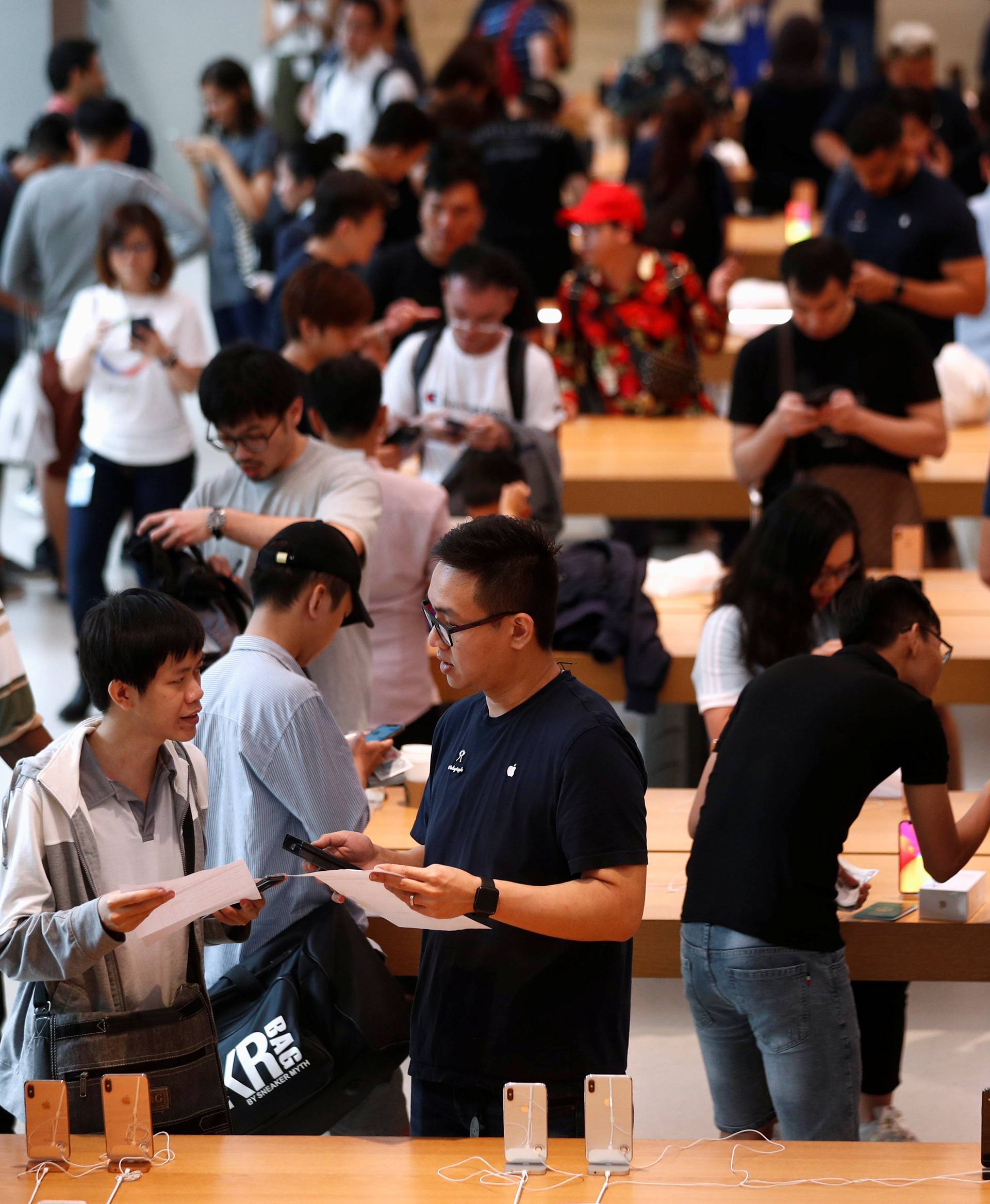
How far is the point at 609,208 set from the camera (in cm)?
601

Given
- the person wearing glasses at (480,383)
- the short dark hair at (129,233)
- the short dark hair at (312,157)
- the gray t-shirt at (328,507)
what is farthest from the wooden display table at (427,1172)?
the short dark hair at (312,157)

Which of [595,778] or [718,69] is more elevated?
[718,69]

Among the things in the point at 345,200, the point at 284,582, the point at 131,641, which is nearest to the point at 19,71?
the point at 345,200

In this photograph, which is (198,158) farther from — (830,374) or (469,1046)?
(469,1046)

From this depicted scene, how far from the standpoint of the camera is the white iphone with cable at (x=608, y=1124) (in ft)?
6.73

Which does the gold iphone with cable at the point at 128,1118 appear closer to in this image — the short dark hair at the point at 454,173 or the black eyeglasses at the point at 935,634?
the black eyeglasses at the point at 935,634

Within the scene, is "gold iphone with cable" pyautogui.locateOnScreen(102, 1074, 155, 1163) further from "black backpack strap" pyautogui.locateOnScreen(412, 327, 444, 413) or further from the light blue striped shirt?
"black backpack strap" pyautogui.locateOnScreen(412, 327, 444, 413)

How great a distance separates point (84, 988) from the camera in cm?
224

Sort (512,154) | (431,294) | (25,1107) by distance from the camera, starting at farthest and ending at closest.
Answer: (512,154)
(431,294)
(25,1107)

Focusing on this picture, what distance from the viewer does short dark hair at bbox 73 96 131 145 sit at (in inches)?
239

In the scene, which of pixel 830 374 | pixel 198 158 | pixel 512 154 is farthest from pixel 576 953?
pixel 198 158

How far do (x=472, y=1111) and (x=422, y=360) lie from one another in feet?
9.71

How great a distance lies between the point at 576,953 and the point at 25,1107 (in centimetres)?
77

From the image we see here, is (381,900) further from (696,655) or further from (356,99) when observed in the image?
(356,99)
